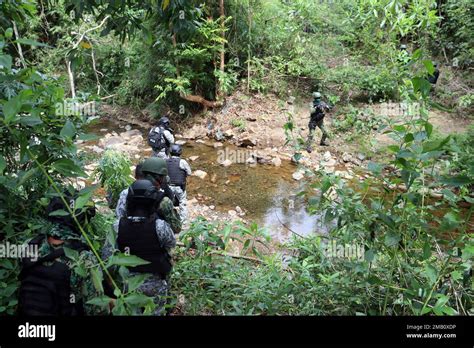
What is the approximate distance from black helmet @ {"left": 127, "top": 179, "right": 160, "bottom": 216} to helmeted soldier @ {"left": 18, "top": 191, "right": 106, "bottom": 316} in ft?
1.74

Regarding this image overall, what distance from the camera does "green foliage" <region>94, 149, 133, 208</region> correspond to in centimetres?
408

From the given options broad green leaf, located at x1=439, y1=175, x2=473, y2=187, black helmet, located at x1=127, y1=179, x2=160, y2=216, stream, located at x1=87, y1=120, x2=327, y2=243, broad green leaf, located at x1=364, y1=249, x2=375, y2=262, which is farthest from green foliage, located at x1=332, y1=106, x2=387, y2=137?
broad green leaf, located at x1=439, y1=175, x2=473, y2=187

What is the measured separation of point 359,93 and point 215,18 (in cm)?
495

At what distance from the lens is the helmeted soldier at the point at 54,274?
221cm

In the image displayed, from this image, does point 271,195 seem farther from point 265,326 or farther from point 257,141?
point 265,326

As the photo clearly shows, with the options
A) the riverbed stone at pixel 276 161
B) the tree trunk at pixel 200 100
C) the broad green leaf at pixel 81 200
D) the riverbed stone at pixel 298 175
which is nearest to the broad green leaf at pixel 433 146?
the broad green leaf at pixel 81 200

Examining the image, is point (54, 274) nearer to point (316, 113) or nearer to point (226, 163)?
point (226, 163)

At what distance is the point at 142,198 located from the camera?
2.75m

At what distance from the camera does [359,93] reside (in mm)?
12000

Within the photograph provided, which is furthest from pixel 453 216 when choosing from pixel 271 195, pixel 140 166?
pixel 271 195

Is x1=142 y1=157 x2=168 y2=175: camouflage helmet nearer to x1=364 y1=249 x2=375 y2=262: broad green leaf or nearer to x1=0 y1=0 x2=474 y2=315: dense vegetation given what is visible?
x1=0 y1=0 x2=474 y2=315: dense vegetation

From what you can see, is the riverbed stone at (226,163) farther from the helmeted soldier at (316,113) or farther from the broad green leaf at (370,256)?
the broad green leaf at (370,256)

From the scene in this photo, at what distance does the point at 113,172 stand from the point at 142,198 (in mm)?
1498

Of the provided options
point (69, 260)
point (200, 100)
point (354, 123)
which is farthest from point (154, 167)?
point (354, 123)
